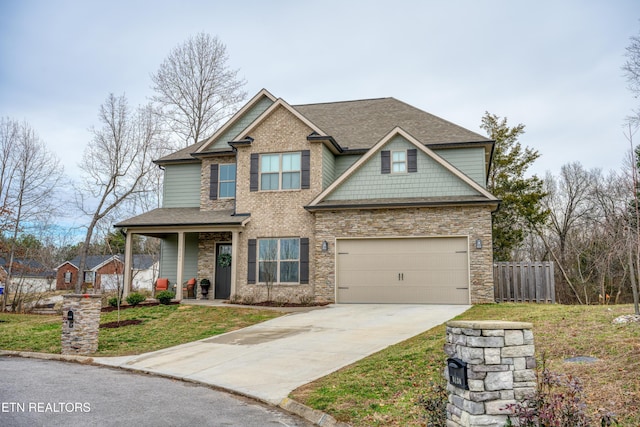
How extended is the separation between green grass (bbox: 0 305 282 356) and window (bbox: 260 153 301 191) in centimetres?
519

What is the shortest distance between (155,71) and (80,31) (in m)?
13.9

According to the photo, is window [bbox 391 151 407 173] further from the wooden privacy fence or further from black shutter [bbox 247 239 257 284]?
black shutter [bbox 247 239 257 284]

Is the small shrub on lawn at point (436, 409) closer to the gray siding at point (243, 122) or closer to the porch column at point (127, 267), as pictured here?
the porch column at point (127, 267)

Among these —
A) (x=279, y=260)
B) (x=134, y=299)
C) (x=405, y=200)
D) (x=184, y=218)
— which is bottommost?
(x=134, y=299)

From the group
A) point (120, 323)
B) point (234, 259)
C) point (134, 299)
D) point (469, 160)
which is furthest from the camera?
point (469, 160)

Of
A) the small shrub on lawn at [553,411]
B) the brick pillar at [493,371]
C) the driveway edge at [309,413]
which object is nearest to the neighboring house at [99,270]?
the driveway edge at [309,413]

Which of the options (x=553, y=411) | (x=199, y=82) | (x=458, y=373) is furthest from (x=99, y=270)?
(x=553, y=411)

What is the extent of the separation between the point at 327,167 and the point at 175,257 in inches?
302

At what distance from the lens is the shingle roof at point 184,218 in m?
18.8

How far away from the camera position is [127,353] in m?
11.4

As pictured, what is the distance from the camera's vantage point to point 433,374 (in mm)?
7469

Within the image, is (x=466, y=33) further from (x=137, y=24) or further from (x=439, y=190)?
(x=137, y=24)

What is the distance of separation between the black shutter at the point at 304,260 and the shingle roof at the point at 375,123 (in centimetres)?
451

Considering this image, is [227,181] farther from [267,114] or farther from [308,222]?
[308,222]
